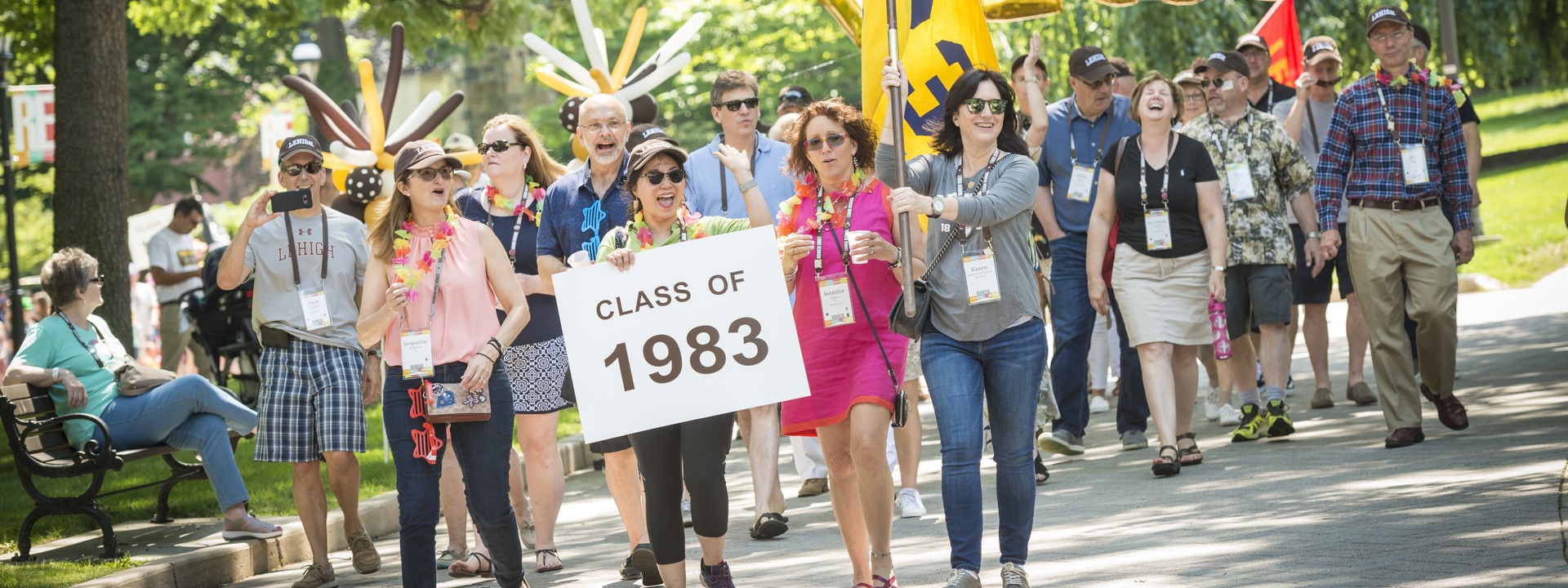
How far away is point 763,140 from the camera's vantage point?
889cm

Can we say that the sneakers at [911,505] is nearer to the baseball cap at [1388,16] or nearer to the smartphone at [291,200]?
the smartphone at [291,200]

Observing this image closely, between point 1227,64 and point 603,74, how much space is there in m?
4.03

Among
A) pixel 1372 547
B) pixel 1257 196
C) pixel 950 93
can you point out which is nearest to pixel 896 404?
pixel 950 93

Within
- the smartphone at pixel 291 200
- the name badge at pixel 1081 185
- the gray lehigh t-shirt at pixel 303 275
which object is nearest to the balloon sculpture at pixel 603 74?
the gray lehigh t-shirt at pixel 303 275

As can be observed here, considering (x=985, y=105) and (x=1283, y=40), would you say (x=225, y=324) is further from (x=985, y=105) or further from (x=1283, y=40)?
(x=985, y=105)

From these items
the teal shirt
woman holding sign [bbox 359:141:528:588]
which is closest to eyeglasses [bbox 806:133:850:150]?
woman holding sign [bbox 359:141:528:588]

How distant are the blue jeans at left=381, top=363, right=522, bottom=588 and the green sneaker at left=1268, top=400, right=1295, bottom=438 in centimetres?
515

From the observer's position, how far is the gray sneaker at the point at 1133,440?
1016 cm

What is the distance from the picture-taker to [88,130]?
13086 millimetres

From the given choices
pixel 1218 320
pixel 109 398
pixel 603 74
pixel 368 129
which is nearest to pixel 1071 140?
pixel 1218 320

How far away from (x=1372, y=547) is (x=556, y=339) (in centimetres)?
373

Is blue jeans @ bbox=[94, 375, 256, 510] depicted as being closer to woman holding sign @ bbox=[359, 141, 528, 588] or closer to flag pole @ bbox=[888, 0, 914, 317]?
woman holding sign @ bbox=[359, 141, 528, 588]

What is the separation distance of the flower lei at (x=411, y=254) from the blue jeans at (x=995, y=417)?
1997mm

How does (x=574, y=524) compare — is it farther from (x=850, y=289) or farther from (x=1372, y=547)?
(x=1372, y=547)
